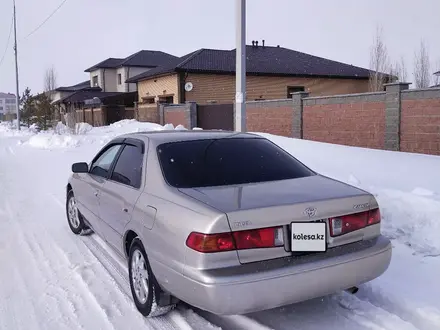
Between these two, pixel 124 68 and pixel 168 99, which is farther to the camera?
pixel 124 68

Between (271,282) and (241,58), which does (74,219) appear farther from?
(241,58)

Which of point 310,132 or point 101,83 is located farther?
point 101,83

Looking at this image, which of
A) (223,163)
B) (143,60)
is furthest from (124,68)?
(223,163)

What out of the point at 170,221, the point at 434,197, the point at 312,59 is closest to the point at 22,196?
the point at 170,221

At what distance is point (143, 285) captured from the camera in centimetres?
364

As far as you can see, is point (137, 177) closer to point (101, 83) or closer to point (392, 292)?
point (392, 292)

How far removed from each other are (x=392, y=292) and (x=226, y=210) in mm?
1826

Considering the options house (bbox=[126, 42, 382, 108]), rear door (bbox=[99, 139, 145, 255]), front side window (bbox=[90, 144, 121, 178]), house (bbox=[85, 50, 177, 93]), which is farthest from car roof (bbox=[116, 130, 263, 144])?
house (bbox=[85, 50, 177, 93])

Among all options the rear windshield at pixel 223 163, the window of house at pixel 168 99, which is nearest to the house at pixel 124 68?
the window of house at pixel 168 99

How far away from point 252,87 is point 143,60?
22.3m

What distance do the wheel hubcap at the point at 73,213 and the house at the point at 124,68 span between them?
40850 mm

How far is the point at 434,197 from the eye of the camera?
5.97m

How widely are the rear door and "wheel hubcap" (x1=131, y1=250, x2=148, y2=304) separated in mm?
334

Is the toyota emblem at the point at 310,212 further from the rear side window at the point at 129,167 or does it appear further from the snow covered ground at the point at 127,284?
the rear side window at the point at 129,167
